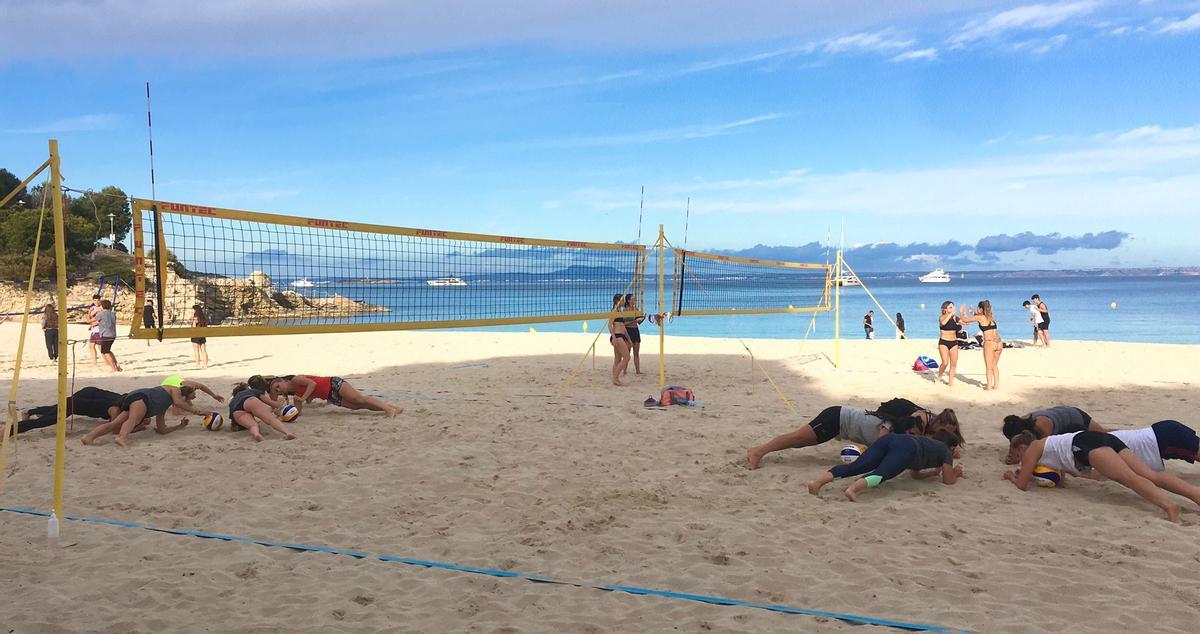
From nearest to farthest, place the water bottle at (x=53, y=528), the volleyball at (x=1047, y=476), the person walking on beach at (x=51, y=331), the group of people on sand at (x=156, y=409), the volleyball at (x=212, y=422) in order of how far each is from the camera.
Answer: the water bottle at (x=53, y=528) → the volleyball at (x=1047, y=476) → the group of people on sand at (x=156, y=409) → the volleyball at (x=212, y=422) → the person walking on beach at (x=51, y=331)

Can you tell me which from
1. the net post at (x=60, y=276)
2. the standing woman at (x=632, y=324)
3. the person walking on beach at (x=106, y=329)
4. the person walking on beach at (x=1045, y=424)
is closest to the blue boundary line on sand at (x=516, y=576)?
the net post at (x=60, y=276)

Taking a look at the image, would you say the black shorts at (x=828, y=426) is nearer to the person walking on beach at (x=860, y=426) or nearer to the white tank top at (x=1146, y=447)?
the person walking on beach at (x=860, y=426)

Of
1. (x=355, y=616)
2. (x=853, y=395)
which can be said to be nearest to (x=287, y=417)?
(x=355, y=616)

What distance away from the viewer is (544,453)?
6.51m

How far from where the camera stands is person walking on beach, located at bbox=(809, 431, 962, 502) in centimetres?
518

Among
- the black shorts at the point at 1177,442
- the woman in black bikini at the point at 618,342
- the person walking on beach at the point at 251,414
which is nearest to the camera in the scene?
the black shorts at the point at 1177,442

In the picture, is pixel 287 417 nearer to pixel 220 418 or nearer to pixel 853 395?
pixel 220 418

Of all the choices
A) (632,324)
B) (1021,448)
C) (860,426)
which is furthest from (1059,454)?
(632,324)

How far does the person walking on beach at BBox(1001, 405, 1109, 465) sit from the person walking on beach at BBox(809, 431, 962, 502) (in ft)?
1.97

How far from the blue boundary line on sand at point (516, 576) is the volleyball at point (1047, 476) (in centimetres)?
259

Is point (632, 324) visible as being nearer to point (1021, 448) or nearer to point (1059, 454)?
point (1021, 448)

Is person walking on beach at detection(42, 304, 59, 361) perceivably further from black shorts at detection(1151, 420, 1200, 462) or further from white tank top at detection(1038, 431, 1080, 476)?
black shorts at detection(1151, 420, 1200, 462)

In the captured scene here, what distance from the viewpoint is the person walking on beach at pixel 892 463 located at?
204 inches

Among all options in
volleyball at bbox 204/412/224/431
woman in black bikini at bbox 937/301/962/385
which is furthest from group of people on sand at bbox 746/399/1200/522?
volleyball at bbox 204/412/224/431
